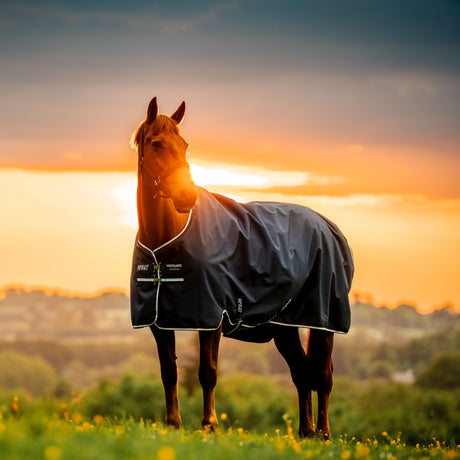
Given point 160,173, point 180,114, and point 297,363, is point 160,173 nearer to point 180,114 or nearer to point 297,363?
point 180,114

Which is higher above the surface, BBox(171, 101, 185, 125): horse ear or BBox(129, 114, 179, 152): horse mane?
BBox(171, 101, 185, 125): horse ear

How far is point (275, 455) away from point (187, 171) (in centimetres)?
324

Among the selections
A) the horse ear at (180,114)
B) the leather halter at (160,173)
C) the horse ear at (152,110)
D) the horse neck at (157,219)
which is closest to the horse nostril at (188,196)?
the leather halter at (160,173)

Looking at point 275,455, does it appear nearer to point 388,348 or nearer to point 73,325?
point 388,348

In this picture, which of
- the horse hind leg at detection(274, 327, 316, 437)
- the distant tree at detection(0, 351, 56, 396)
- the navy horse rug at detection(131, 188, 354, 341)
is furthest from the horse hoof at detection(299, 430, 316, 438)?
the distant tree at detection(0, 351, 56, 396)

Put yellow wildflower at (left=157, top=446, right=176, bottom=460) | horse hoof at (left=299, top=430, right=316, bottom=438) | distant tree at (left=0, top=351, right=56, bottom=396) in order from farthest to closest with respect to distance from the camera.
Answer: distant tree at (left=0, top=351, right=56, bottom=396) → horse hoof at (left=299, top=430, right=316, bottom=438) → yellow wildflower at (left=157, top=446, right=176, bottom=460)

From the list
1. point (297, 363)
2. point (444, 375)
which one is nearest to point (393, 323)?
point (444, 375)

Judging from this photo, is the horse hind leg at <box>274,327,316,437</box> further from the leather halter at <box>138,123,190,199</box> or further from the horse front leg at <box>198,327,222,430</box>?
the leather halter at <box>138,123,190,199</box>

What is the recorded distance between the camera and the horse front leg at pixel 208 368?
8.02 m

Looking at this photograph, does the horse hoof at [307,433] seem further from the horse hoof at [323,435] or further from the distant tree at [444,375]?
the distant tree at [444,375]

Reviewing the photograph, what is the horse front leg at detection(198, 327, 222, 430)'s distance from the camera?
26.3 feet

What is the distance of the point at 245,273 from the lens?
8672 millimetres

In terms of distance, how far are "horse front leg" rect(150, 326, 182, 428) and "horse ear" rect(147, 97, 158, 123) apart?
232 centimetres

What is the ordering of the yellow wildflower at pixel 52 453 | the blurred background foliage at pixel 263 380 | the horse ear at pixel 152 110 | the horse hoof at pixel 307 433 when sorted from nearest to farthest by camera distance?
the yellow wildflower at pixel 52 453 < the horse ear at pixel 152 110 < the horse hoof at pixel 307 433 < the blurred background foliage at pixel 263 380
